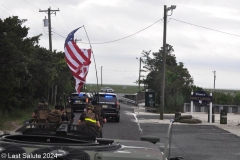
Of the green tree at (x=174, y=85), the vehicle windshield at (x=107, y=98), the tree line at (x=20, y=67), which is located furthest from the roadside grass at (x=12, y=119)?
the green tree at (x=174, y=85)

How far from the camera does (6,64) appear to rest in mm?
26109

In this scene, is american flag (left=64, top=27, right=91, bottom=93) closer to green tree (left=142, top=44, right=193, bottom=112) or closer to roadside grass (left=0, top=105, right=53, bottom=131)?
roadside grass (left=0, top=105, right=53, bottom=131)

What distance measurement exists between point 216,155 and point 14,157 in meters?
13.0

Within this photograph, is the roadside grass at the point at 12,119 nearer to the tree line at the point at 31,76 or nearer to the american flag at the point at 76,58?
the tree line at the point at 31,76

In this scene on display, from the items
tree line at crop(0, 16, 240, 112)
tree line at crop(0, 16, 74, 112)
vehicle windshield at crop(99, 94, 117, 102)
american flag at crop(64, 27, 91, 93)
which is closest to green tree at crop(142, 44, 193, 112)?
tree line at crop(0, 16, 240, 112)

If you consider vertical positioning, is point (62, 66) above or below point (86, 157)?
above

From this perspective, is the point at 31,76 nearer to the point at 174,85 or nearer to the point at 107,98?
the point at 107,98

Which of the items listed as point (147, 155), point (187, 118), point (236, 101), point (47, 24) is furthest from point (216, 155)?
point (236, 101)

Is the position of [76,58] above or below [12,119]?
above

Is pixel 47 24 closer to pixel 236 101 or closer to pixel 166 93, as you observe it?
pixel 166 93

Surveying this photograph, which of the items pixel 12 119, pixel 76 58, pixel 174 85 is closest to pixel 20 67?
pixel 12 119

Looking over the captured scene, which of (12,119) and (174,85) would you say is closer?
(12,119)

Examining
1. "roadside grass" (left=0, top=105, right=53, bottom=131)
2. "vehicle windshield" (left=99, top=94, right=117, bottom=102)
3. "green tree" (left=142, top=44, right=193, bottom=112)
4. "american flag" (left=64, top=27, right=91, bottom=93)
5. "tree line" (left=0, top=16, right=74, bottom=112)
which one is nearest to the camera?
"american flag" (left=64, top=27, right=91, bottom=93)

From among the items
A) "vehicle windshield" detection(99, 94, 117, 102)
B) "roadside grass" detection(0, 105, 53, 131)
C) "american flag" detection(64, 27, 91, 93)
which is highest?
"american flag" detection(64, 27, 91, 93)
